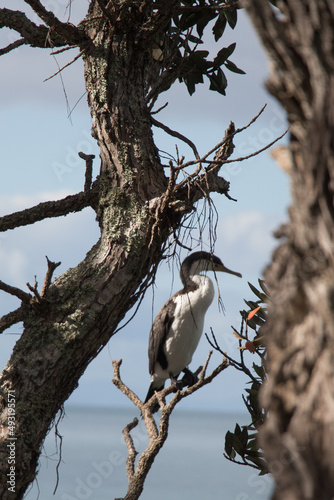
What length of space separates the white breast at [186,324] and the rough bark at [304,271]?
15.2 feet

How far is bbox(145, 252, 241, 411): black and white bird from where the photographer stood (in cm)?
587

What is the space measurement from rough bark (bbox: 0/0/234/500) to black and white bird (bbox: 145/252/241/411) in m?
2.71

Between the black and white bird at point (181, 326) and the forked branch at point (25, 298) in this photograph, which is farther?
the black and white bird at point (181, 326)

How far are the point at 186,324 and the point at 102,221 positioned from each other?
2978mm

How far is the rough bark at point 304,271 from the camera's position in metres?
1.08

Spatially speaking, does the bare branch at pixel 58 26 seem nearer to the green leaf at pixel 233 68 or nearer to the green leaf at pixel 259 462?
the green leaf at pixel 233 68

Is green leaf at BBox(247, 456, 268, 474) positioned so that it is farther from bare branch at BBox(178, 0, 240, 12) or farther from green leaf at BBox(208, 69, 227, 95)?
bare branch at BBox(178, 0, 240, 12)

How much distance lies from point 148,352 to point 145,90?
346cm

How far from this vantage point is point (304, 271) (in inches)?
44.1

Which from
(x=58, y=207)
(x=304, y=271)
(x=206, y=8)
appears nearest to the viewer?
(x=304, y=271)

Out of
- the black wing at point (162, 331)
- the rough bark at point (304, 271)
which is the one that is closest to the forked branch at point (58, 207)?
the rough bark at point (304, 271)

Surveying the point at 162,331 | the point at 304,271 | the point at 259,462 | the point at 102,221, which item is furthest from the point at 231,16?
the point at 162,331

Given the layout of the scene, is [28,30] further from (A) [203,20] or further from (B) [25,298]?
(B) [25,298]

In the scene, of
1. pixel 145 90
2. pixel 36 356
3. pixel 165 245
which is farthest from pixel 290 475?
pixel 145 90
